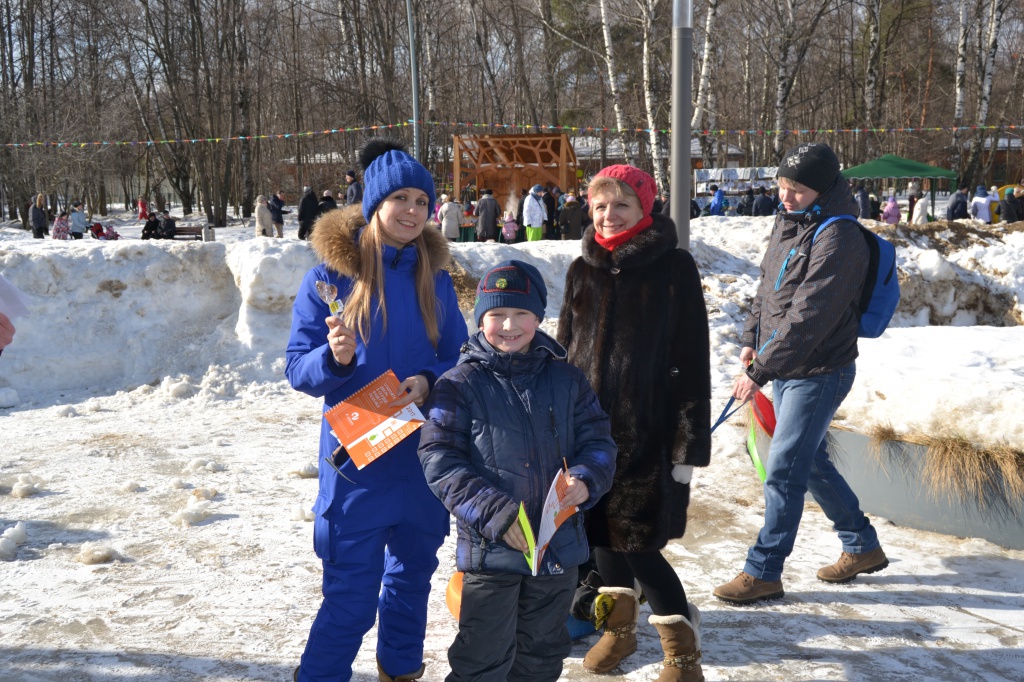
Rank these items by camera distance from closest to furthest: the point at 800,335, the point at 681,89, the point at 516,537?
the point at 516,537, the point at 800,335, the point at 681,89

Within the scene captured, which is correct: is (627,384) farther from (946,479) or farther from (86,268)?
(86,268)

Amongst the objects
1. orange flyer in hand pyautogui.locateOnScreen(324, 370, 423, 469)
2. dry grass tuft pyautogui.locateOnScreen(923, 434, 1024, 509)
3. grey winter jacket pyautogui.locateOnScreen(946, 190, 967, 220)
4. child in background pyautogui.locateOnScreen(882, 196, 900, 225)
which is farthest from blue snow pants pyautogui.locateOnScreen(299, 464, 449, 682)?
child in background pyautogui.locateOnScreen(882, 196, 900, 225)

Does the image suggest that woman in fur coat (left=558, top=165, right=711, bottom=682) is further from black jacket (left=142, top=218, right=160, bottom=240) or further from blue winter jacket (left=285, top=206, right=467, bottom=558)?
black jacket (left=142, top=218, right=160, bottom=240)

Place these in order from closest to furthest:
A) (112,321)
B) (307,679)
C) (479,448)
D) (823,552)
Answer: (479,448) < (307,679) < (823,552) < (112,321)

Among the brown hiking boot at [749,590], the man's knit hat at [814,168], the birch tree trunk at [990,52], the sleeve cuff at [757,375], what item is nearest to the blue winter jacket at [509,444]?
the sleeve cuff at [757,375]

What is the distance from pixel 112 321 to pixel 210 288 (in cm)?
100

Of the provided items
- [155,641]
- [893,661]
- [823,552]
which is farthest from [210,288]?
[893,661]

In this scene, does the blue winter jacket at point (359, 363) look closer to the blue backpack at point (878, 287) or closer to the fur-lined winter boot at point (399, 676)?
the fur-lined winter boot at point (399, 676)

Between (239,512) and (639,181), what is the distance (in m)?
2.97

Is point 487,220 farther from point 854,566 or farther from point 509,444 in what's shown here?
point 509,444

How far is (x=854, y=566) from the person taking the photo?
366 cm

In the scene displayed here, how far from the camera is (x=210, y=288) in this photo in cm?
898

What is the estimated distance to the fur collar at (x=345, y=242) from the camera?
8.77ft

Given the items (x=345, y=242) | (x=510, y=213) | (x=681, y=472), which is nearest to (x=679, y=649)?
(x=681, y=472)
